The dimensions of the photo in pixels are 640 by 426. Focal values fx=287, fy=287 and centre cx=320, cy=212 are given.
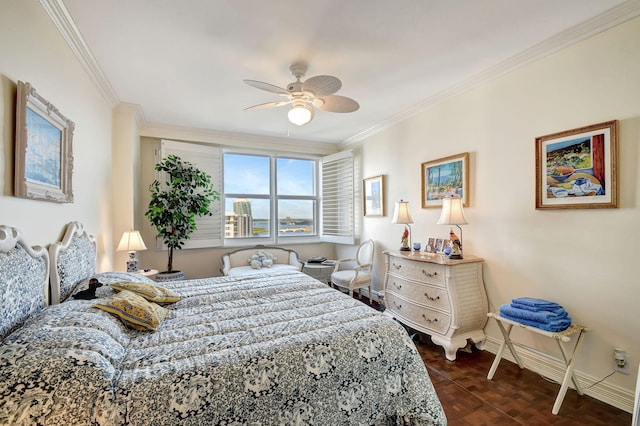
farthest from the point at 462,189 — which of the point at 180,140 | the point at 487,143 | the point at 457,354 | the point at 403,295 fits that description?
the point at 180,140

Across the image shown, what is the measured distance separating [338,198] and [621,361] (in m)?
3.72

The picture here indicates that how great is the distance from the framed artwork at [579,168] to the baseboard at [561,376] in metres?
1.22

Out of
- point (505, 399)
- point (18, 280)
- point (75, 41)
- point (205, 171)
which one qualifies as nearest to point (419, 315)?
point (505, 399)

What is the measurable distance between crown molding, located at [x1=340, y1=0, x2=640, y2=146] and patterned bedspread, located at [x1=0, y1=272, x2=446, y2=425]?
241 centimetres

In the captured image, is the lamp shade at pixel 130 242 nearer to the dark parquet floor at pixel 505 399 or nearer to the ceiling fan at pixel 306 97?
the ceiling fan at pixel 306 97

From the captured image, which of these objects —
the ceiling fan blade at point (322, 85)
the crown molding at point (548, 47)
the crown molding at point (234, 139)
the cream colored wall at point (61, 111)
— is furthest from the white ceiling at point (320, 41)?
the crown molding at point (234, 139)

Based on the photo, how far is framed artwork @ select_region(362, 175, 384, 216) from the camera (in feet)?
13.7

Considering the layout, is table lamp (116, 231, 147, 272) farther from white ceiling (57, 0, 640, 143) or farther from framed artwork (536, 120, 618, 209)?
framed artwork (536, 120, 618, 209)

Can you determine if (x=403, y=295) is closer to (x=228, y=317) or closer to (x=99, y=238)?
(x=228, y=317)

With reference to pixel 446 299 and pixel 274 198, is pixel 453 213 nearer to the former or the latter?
pixel 446 299

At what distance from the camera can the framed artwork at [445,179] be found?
9.64 ft

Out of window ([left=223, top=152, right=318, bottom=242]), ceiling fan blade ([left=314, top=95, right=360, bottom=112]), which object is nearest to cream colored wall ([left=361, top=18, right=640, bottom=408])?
ceiling fan blade ([left=314, top=95, right=360, bottom=112])

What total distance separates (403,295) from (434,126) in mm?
1938

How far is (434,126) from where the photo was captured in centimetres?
330
